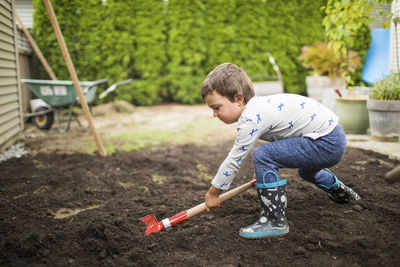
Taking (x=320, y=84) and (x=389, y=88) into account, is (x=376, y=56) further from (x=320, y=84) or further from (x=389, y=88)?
(x=389, y=88)

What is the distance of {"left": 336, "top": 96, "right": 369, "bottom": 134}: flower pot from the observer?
3.96 meters

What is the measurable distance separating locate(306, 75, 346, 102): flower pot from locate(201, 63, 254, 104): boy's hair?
190 inches

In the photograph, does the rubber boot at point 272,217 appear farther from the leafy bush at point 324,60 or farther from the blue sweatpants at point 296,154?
the leafy bush at point 324,60

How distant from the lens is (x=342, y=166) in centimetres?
291

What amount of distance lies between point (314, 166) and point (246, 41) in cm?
632

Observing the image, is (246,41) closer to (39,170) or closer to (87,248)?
(39,170)

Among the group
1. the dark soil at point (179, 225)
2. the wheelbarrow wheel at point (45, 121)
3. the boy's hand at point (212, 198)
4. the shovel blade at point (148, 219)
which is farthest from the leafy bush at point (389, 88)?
the wheelbarrow wheel at point (45, 121)

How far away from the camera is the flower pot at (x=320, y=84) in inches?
244

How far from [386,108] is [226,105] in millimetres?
2404

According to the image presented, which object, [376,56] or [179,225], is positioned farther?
[376,56]

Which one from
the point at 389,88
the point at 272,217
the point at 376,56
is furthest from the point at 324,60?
the point at 272,217

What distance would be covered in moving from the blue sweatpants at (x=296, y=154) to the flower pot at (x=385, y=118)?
1874 millimetres

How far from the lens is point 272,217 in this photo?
72.2 inches

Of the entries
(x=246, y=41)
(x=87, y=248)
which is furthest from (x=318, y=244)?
(x=246, y=41)
